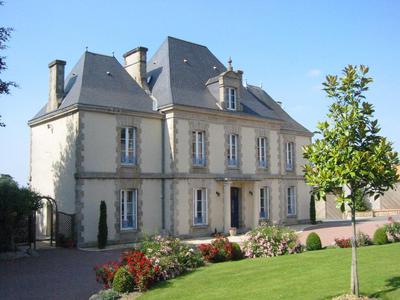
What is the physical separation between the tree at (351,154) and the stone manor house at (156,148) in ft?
44.0

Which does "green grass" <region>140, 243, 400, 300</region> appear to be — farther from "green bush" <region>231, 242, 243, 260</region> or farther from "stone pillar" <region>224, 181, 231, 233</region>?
"stone pillar" <region>224, 181, 231, 233</region>

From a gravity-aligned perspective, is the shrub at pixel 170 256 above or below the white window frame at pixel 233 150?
below

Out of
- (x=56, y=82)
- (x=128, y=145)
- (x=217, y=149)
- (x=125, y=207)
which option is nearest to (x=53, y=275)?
(x=125, y=207)

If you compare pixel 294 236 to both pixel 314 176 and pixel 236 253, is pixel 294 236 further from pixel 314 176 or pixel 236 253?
pixel 314 176

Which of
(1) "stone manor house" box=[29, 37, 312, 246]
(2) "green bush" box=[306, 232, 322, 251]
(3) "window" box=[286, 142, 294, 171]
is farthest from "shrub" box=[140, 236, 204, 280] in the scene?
(3) "window" box=[286, 142, 294, 171]

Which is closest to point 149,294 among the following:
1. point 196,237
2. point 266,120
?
point 196,237

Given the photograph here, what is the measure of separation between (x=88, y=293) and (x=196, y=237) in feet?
38.7

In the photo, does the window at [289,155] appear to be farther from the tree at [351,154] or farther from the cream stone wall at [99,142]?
the tree at [351,154]

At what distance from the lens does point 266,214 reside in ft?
86.2

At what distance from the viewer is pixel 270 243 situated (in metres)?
14.2

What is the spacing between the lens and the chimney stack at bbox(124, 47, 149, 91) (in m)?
24.0

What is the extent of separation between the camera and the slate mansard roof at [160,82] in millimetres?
21453

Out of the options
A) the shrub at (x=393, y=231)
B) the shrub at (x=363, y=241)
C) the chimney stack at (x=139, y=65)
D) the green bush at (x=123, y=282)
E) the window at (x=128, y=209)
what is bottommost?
the green bush at (x=123, y=282)

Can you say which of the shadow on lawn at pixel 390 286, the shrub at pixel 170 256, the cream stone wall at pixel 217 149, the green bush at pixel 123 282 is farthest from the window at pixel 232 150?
the shadow on lawn at pixel 390 286
